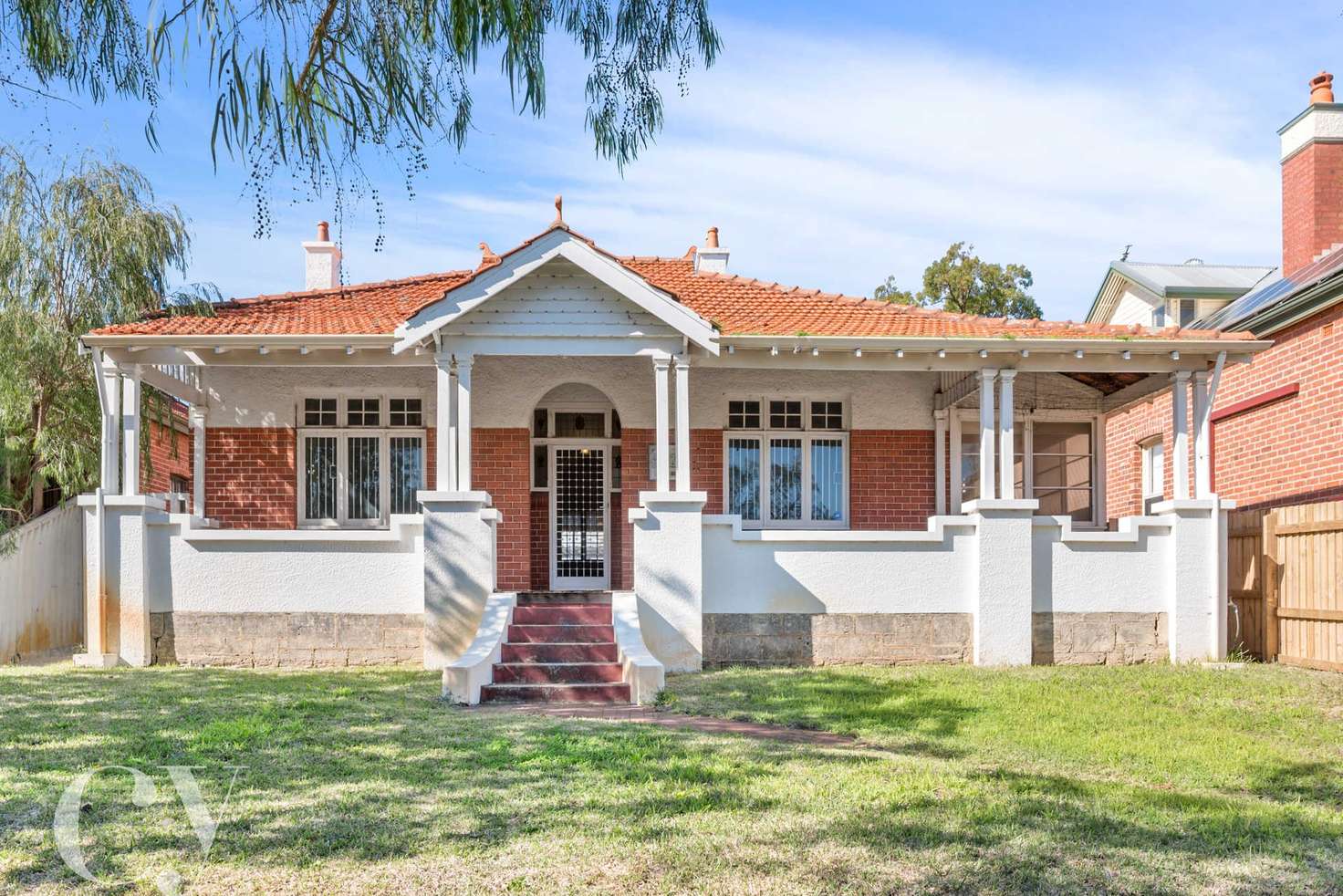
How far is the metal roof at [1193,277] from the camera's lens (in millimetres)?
19500

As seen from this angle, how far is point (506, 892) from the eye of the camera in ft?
16.3

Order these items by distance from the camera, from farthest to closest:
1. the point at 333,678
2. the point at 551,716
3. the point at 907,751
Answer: the point at 333,678, the point at 551,716, the point at 907,751

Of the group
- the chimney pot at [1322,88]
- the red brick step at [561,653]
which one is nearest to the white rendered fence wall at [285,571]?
the red brick step at [561,653]

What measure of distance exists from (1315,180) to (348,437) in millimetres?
14325

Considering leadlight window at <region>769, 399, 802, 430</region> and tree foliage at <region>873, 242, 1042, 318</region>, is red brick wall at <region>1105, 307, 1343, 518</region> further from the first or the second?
tree foliage at <region>873, 242, 1042, 318</region>

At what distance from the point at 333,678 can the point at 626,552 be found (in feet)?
13.9

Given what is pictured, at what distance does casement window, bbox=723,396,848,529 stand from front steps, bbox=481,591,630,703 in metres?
2.60

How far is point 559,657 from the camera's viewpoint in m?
11.3

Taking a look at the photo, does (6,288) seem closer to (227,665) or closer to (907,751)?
(227,665)

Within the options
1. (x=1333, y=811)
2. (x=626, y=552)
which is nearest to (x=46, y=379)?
(x=626, y=552)

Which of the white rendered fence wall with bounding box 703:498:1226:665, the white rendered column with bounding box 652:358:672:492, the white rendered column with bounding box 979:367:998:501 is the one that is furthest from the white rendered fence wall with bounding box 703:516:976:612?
the white rendered column with bounding box 652:358:672:492

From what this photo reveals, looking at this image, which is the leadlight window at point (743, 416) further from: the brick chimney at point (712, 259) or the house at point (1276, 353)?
the house at point (1276, 353)

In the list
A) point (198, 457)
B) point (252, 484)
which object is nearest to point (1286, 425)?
point (252, 484)

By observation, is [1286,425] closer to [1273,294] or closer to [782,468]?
[1273,294]
